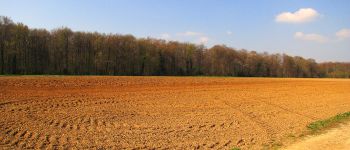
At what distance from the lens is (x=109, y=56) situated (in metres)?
78.6

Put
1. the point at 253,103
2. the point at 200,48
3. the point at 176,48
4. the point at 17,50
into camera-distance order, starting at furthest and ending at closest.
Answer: the point at 200,48
the point at 176,48
the point at 17,50
the point at 253,103

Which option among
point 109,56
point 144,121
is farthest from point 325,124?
point 109,56

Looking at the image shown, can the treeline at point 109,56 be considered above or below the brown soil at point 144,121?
above

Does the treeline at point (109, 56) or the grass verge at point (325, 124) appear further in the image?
the treeline at point (109, 56)

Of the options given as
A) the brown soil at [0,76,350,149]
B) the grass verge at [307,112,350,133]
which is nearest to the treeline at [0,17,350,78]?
the brown soil at [0,76,350,149]

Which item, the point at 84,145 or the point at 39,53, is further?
the point at 39,53

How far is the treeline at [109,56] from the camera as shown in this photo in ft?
213

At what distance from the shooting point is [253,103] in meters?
24.8

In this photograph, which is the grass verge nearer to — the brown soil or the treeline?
the brown soil

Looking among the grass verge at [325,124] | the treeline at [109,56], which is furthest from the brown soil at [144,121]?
the treeline at [109,56]

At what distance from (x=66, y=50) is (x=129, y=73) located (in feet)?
46.6

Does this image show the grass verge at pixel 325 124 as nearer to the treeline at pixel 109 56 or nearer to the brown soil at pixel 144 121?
the brown soil at pixel 144 121

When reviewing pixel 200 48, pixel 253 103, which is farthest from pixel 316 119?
pixel 200 48

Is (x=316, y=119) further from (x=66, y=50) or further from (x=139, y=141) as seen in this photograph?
(x=66, y=50)
